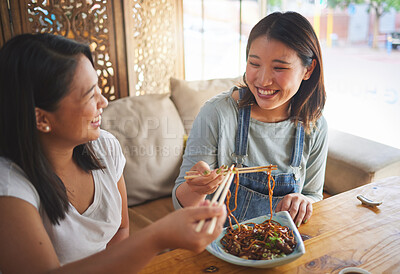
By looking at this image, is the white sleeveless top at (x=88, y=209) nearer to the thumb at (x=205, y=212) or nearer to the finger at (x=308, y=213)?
the thumb at (x=205, y=212)

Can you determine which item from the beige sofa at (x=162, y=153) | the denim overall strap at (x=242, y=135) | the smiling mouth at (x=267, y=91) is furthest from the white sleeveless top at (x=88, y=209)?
the beige sofa at (x=162, y=153)

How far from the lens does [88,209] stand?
48.1 inches

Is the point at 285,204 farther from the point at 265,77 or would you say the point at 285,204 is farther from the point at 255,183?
the point at 265,77

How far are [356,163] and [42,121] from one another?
6.26 ft

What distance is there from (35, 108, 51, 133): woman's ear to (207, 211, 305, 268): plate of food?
0.58m

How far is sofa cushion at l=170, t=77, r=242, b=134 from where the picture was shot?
254 cm

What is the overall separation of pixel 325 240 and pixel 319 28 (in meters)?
2.99

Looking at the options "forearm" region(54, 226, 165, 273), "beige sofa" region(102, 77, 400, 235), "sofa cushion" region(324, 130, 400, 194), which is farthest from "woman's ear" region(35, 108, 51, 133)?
"sofa cushion" region(324, 130, 400, 194)

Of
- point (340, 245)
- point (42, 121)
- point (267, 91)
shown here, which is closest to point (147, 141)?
point (267, 91)

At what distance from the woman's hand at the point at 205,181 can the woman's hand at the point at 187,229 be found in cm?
32

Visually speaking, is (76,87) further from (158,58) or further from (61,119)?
(158,58)

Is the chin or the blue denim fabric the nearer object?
the chin

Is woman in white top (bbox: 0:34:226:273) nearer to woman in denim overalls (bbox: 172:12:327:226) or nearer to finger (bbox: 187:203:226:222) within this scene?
finger (bbox: 187:203:226:222)

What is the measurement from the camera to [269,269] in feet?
3.49
